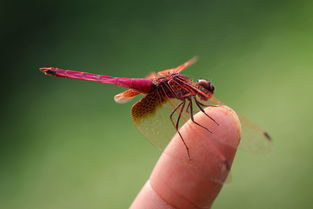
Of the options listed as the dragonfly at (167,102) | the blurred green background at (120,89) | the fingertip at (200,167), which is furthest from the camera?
the blurred green background at (120,89)

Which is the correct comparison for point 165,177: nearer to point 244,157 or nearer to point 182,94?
point 182,94

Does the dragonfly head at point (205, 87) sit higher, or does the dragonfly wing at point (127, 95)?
the dragonfly head at point (205, 87)

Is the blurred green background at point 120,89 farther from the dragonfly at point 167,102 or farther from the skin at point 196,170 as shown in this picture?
the skin at point 196,170

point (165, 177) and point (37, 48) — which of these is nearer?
point (165, 177)

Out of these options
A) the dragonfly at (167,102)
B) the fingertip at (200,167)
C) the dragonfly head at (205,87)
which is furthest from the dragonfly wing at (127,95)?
the fingertip at (200,167)

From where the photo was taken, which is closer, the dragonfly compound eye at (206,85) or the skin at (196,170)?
the skin at (196,170)

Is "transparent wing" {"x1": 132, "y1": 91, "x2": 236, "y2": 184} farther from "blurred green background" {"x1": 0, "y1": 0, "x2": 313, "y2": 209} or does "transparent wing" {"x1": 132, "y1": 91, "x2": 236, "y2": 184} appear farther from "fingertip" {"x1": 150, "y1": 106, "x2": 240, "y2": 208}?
"blurred green background" {"x1": 0, "y1": 0, "x2": 313, "y2": 209}

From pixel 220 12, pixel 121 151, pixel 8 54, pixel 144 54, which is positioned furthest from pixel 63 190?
pixel 220 12
